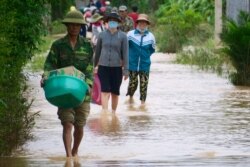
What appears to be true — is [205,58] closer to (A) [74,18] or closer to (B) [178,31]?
(B) [178,31]

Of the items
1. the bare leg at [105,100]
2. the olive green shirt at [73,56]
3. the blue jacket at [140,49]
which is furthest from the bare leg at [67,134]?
the blue jacket at [140,49]

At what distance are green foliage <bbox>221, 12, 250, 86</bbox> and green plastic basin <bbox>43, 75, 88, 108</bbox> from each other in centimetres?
1166

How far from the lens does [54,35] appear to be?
154 feet

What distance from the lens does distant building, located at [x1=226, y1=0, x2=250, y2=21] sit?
31.1m

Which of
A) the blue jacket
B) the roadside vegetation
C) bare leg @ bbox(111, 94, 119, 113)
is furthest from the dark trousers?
the roadside vegetation

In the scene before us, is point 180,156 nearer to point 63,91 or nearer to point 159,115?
point 63,91

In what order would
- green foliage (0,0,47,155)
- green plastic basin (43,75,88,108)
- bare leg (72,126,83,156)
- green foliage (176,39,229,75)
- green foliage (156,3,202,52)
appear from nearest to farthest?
1. green plastic basin (43,75,88,108)
2. green foliage (0,0,47,155)
3. bare leg (72,126,83,156)
4. green foliage (176,39,229,75)
5. green foliage (156,3,202,52)

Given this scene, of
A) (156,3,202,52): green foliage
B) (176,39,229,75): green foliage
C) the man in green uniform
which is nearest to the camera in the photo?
the man in green uniform

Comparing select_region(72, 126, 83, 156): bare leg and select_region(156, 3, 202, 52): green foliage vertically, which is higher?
select_region(72, 126, 83, 156): bare leg

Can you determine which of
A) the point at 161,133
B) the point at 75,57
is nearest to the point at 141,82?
the point at 161,133

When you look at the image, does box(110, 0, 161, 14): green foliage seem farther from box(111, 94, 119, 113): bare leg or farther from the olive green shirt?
the olive green shirt

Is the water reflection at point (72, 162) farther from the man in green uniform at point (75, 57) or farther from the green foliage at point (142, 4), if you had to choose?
the green foliage at point (142, 4)

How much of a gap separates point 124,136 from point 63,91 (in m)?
3.18

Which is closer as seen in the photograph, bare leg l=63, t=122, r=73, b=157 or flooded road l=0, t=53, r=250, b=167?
bare leg l=63, t=122, r=73, b=157
